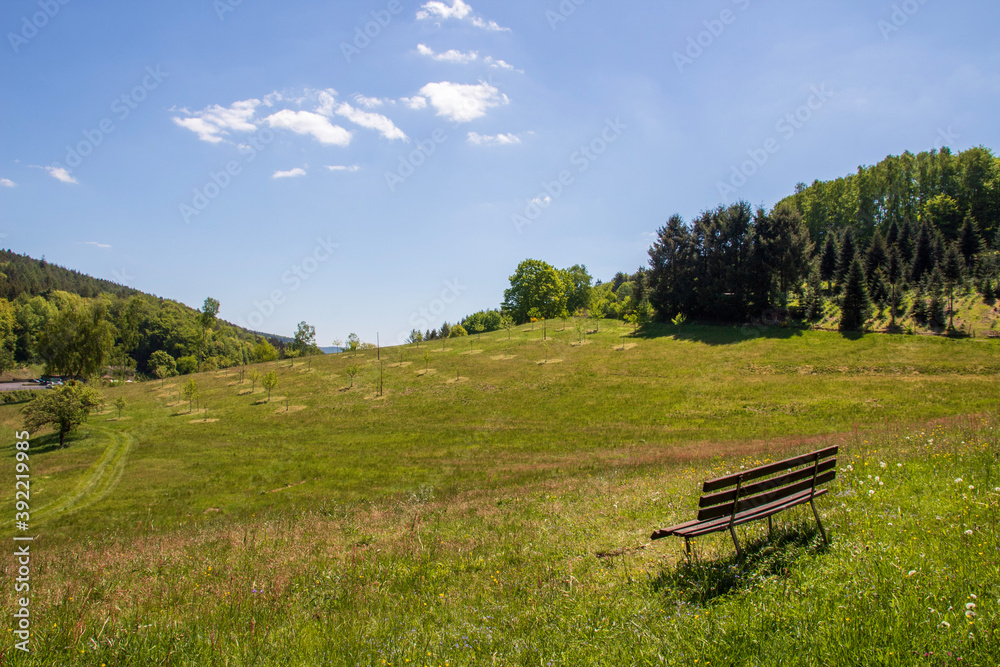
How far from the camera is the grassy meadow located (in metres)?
4.92

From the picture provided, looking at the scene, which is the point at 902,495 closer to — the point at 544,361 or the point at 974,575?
the point at 974,575

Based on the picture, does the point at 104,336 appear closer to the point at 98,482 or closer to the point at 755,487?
the point at 98,482

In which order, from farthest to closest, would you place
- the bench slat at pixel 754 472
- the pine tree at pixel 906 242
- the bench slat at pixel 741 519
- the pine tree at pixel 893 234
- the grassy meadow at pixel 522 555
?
the pine tree at pixel 893 234 → the pine tree at pixel 906 242 → the bench slat at pixel 741 519 → the bench slat at pixel 754 472 → the grassy meadow at pixel 522 555

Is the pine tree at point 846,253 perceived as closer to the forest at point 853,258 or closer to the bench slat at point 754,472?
the forest at point 853,258


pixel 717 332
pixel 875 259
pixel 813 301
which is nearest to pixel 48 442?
pixel 717 332

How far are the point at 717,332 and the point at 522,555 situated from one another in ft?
203

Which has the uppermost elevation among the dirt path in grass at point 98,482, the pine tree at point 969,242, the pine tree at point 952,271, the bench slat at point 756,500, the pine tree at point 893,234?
the pine tree at point 893,234

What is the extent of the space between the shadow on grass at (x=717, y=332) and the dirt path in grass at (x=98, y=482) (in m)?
60.7

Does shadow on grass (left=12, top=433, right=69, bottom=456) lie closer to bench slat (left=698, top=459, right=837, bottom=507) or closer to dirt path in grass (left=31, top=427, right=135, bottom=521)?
dirt path in grass (left=31, top=427, right=135, bottom=521)

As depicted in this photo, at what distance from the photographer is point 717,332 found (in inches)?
2453

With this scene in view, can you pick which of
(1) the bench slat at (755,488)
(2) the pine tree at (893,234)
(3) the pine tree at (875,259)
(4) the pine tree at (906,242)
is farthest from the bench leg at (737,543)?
(2) the pine tree at (893,234)

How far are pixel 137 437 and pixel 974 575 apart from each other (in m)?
53.4

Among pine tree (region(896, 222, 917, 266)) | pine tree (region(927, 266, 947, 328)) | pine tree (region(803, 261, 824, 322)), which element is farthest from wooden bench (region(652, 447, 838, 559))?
pine tree (region(896, 222, 917, 266))

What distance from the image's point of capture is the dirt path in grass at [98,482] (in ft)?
74.5
